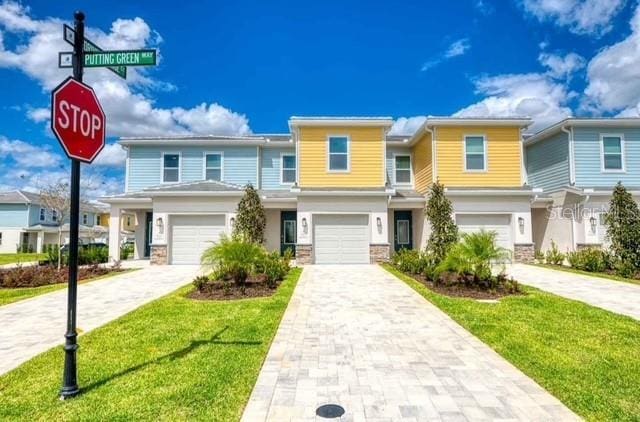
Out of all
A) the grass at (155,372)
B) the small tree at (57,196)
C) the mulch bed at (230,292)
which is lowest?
the grass at (155,372)

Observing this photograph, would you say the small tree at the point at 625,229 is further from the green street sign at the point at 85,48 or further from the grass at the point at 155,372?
the green street sign at the point at 85,48

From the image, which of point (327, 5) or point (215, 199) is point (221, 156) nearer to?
point (215, 199)

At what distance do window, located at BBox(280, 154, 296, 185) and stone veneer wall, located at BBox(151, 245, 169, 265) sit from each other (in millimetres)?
6676

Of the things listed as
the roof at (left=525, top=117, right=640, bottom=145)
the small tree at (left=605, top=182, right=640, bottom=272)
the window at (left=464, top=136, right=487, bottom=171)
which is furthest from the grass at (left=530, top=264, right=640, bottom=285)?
the roof at (left=525, top=117, right=640, bottom=145)

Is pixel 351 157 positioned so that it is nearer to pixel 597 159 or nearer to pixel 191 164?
pixel 191 164

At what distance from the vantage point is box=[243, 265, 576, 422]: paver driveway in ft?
10.9

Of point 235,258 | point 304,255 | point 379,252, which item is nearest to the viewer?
point 235,258

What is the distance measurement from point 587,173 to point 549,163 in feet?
6.30

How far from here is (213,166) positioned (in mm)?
18438

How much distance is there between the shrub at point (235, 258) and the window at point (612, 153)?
17183 mm

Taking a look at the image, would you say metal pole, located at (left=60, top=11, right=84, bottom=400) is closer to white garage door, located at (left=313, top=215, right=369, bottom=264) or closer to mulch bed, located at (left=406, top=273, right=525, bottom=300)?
mulch bed, located at (left=406, top=273, right=525, bottom=300)

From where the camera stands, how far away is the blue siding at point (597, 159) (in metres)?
16.6

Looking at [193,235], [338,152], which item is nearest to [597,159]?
[338,152]

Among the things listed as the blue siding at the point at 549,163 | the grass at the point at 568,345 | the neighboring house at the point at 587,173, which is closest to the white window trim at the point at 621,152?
the neighboring house at the point at 587,173
